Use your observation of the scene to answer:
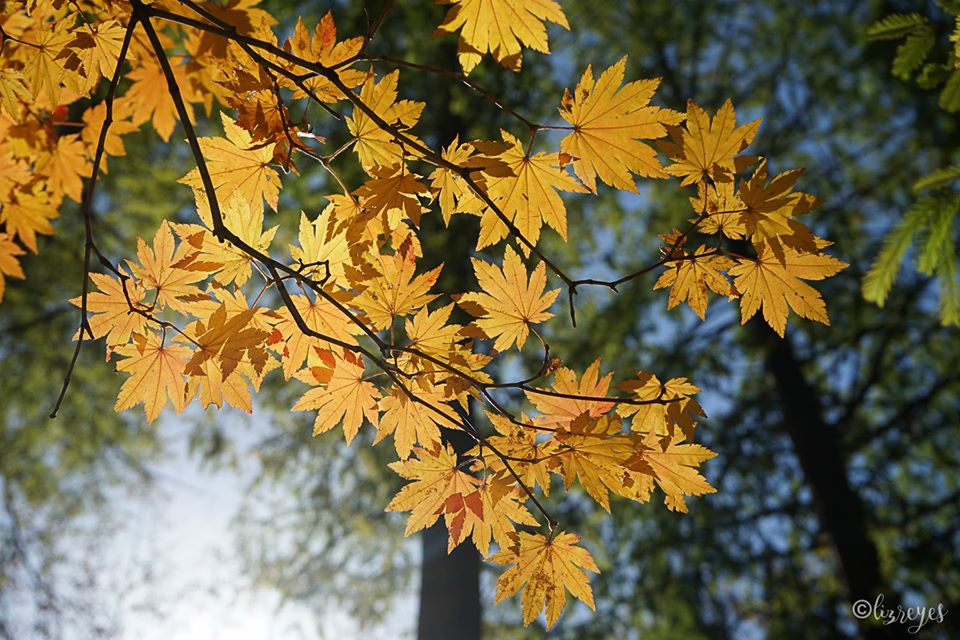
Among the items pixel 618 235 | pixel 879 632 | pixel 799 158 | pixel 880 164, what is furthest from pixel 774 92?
pixel 879 632

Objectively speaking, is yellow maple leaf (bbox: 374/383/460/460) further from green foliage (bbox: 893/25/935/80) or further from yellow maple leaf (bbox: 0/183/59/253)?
green foliage (bbox: 893/25/935/80)

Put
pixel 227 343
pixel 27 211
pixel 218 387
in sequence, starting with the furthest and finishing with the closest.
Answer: pixel 27 211 < pixel 218 387 < pixel 227 343

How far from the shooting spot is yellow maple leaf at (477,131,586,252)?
3.84 feet

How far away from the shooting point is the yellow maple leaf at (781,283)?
3.76ft

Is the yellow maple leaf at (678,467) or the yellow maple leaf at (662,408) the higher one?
the yellow maple leaf at (662,408)

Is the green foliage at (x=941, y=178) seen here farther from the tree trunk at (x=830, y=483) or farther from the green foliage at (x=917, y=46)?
the tree trunk at (x=830, y=483)

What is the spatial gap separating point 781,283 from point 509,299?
1.57 ft

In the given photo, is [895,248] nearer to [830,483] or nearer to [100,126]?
[100,126]

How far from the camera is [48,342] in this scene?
5492mm

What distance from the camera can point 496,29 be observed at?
1073mm

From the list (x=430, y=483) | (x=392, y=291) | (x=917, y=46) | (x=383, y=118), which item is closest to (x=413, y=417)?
(x=430, y=483)

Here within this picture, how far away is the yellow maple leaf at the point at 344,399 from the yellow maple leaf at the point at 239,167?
0.34 m
